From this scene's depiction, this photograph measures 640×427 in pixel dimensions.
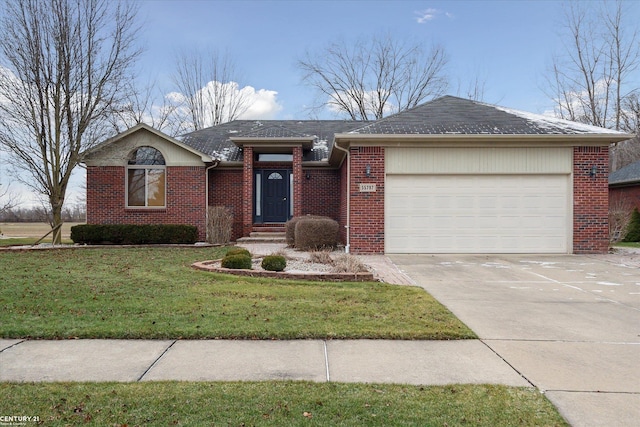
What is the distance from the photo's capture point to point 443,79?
3003 centimetres

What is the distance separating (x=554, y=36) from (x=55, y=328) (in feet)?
101

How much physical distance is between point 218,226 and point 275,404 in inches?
458

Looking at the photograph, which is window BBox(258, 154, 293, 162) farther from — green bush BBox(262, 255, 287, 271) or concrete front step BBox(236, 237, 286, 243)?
green bush BBox(262, 255, 287, 271)

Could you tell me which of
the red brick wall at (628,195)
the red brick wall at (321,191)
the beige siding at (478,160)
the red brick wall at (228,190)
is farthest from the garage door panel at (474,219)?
the red brick wall at (628,195)

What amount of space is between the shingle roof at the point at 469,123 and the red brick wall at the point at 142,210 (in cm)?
661

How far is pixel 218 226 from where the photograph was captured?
1391cm

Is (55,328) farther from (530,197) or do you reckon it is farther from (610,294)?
(530,197)

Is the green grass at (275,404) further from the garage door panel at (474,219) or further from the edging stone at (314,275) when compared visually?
the garage door panel at (474,219)

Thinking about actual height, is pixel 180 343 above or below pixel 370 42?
below

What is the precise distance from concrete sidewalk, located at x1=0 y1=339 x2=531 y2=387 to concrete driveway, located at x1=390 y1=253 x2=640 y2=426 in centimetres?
36

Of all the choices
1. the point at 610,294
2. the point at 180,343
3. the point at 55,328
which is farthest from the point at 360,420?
the point at 610,294

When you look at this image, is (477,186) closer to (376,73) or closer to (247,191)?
(247,191)

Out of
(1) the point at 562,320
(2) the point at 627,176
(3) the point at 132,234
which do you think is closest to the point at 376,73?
(2) the point at 627,176

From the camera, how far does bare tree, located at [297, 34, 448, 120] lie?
98.4 ft
